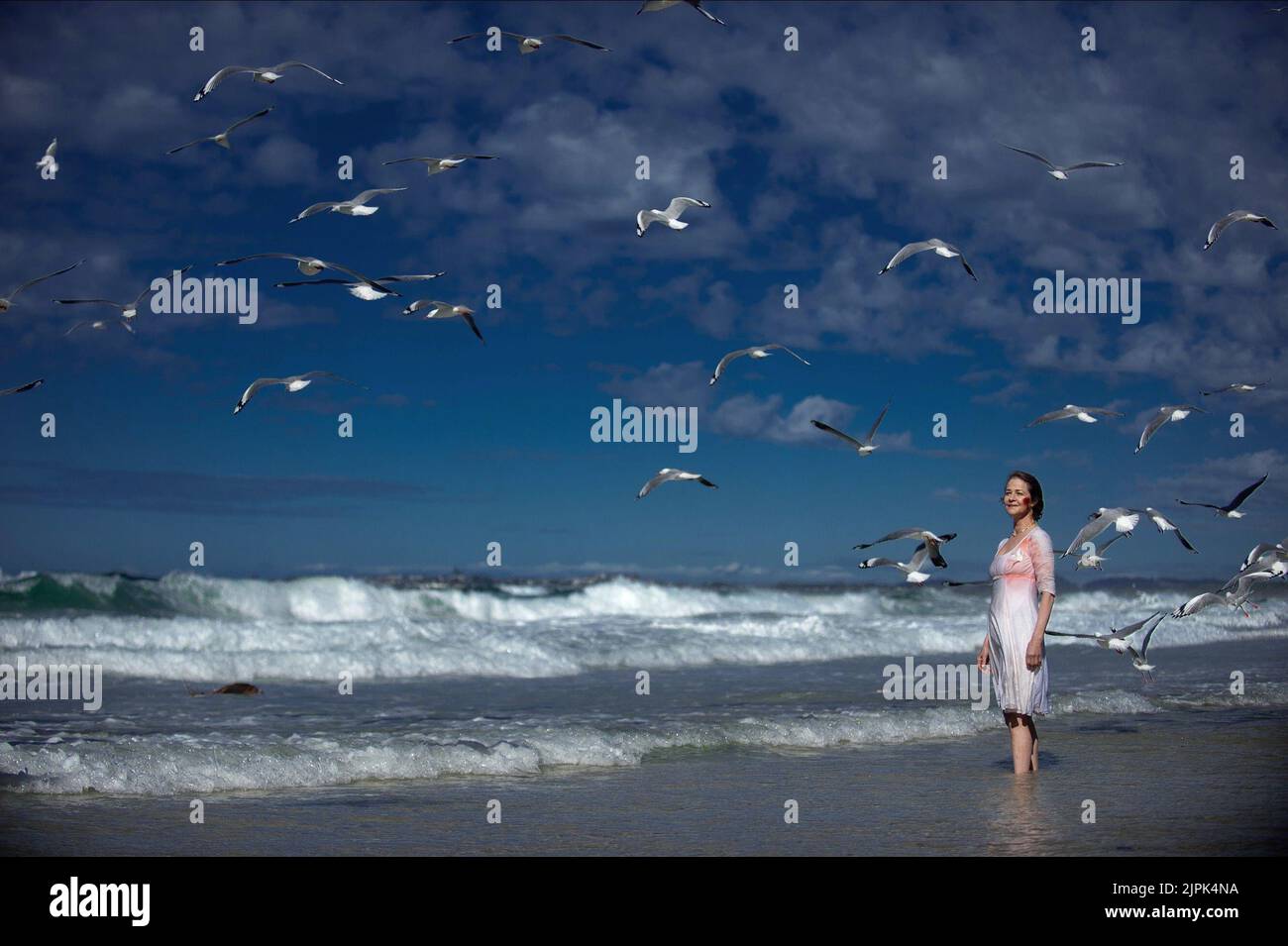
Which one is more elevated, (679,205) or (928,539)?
(679,205)

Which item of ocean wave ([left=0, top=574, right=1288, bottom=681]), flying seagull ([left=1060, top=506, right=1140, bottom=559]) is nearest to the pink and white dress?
flying seagull ([left=1060, top=506, right=1140, bottom=559])

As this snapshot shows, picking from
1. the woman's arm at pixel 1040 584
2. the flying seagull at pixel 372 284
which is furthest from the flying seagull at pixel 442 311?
the woman's arm at pixel 1040 584

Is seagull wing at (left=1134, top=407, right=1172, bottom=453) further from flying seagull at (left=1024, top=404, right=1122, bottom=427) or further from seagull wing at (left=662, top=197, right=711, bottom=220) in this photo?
seagull wing at (left=662, top=197, right=711, bottom=220)

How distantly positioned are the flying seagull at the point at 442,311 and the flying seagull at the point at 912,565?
403 cm

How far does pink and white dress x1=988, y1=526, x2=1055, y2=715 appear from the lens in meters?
7.23

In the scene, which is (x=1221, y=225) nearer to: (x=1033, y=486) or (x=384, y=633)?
(x=1033, y=486)

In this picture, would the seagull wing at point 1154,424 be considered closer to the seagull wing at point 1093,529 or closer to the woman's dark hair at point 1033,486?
the seagull wing at point 1093,529

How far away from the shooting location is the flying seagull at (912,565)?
9.48 metres

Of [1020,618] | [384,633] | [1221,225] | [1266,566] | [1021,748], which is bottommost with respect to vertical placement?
[1021,748]

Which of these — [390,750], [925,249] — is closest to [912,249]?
[925,249]

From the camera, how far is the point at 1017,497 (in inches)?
287

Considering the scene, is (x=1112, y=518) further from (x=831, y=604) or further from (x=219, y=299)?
(x=831, y=604)

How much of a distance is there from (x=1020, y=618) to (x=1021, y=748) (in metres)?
0.98
